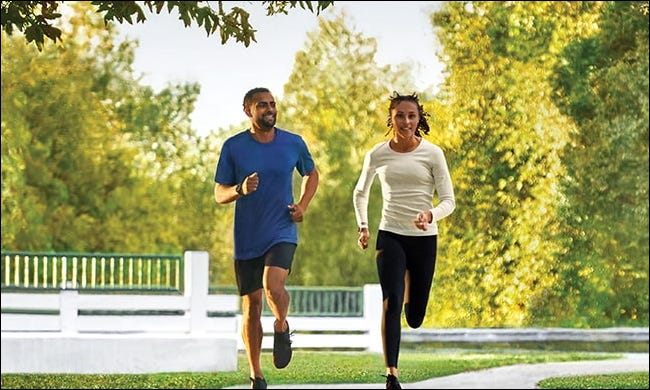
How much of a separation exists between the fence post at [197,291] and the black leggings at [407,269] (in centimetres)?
1859

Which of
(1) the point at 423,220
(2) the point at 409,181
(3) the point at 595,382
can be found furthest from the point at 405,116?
(3) the point at 595,382

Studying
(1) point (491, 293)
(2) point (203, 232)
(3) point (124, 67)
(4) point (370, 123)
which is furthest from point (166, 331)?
(1) point (491, 293)

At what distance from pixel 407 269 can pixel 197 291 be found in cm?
2060

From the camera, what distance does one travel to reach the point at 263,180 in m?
6.58

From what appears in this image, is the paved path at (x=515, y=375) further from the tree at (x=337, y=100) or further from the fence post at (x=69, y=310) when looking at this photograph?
the tree at (x=337, y=100)

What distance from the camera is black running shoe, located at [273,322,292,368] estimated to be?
22.2 feet

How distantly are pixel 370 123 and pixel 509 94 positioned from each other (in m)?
1.50

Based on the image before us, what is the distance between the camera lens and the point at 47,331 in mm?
28781

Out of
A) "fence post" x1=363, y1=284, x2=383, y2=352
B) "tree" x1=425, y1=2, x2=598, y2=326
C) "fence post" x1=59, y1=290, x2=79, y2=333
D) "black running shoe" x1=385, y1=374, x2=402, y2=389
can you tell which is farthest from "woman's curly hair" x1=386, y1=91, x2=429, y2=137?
"fence post" x1=59, y1=290, x2=79, y2=333

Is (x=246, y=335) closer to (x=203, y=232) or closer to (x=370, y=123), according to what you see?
(x=370, y=123)

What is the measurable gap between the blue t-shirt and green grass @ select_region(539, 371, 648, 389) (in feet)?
53.2

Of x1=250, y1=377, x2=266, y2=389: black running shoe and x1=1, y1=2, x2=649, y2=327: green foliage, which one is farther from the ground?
x1=1, y1=2, x2=649, y2=327: green foliage

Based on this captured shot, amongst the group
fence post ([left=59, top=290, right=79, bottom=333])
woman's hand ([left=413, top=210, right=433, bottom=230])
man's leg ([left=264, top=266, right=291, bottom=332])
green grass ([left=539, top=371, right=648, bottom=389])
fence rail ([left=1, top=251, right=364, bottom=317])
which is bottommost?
green grass ([left=539, top=371, right=648, bottom=389])

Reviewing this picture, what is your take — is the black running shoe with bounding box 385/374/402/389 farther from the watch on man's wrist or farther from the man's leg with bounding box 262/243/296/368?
the watch on man's wrist
